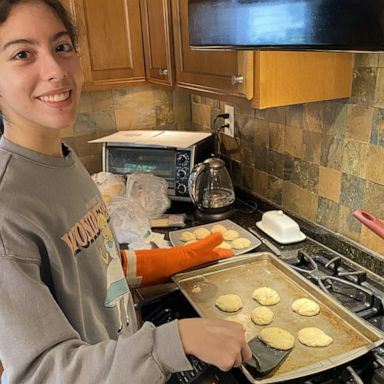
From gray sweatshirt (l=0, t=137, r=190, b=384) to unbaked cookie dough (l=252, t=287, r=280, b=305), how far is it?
1.22 ft

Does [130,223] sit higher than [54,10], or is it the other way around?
[54,10]

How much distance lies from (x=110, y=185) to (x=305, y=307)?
3.01 ft

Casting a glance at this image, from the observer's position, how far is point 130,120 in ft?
6.56

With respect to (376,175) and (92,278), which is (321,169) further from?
(92,278)

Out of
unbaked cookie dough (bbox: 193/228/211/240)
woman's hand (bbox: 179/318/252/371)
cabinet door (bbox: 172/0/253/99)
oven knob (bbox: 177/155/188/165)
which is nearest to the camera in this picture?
woman's hand (bbox: 179/318/252/371)

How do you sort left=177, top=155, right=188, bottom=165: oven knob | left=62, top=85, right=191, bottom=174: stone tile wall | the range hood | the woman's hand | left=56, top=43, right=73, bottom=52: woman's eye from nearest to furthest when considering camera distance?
the range hood
the woman's hand
left=56, top=43, right=73, bottom=52: woman's eye
left=177, top=155, right=188, bottom=165: oven knob
left=62, top=85, right=191, bottom=174: stone tile wall

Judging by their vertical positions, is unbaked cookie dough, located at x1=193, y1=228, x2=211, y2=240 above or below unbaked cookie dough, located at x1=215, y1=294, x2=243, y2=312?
below

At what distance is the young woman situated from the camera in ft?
1.75

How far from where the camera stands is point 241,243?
4.12 ft

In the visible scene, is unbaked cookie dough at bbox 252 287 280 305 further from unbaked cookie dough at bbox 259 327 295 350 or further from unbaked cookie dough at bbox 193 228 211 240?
unbaked cookie dough at bbox 193 228 211 240

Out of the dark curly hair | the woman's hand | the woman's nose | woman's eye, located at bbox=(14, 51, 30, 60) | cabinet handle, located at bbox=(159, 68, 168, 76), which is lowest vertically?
the woman's hand

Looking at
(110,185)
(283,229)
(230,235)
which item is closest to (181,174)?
(110,185)

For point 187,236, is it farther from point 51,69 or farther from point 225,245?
point 51,69

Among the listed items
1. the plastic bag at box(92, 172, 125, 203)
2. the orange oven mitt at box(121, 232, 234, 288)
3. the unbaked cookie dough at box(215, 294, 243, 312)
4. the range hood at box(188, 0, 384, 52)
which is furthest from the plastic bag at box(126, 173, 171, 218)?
the range hood at box(188, 0, 384, 52)
